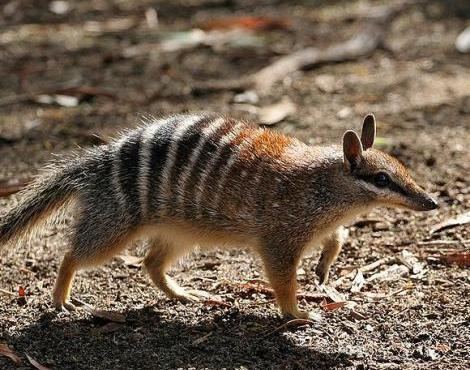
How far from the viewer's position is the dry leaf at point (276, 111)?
28.0 ft

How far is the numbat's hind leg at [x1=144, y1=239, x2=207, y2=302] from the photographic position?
580 centimetres

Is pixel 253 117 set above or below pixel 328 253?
above

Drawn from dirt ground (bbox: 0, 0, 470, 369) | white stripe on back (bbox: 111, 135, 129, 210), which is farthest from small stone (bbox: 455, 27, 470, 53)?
white stripe on back (bbox: 111, 135, 129, 210)

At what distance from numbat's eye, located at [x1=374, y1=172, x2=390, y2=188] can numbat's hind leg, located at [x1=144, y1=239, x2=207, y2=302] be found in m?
1.25

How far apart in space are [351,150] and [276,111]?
3.38 metres

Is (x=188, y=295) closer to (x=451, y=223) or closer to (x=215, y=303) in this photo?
(x=215, y=303)

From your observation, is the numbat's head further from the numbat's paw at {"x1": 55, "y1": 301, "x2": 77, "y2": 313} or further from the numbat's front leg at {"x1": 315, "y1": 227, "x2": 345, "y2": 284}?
the numbat's paw at {"x1": 55, "y1": 301, "x2": 77, "y2": 313}

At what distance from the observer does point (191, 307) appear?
5.61 m

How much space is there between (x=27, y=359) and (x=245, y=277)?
164 cm

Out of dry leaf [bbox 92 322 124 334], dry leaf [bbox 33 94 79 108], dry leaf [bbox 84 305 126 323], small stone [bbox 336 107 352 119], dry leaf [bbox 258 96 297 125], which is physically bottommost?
dry leaf [bbox 92 322 124 334]

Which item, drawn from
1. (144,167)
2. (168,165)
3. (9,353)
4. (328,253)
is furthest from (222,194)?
(9,353)

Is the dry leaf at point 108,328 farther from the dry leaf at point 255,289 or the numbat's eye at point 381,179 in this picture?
the numbat's eye at point 381,179

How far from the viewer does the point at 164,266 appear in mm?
5914

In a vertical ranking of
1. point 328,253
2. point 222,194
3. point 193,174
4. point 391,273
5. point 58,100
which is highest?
point 193,174
